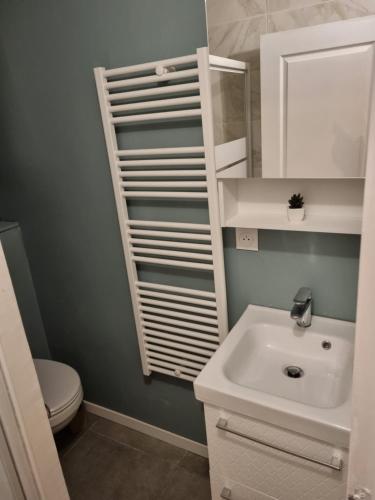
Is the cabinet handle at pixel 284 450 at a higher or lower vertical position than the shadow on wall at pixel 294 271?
lower

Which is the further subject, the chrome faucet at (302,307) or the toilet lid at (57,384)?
the toilet lid at (57,384)

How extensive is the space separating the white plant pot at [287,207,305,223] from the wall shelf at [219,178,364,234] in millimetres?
17

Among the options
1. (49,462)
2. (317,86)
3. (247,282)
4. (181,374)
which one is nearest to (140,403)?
(181,374)

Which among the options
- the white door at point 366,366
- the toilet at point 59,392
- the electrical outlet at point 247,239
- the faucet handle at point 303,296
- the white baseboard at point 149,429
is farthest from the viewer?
the white baseboard at point 149,429

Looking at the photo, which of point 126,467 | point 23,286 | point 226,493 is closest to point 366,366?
point 226,493

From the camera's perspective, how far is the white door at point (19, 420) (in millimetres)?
843

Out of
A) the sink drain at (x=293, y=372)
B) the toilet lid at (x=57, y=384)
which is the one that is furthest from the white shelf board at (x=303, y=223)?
the toilet lid at (x=57, y=384)

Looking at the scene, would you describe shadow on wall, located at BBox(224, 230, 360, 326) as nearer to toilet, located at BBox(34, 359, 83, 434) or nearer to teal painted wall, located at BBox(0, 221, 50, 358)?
toilet, located at BBox(34, 359, 83, 434)

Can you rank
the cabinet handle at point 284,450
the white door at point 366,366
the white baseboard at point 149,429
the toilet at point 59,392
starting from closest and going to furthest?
the white door at point 366,366
the cabinet handle at point 284,450
the toilet at point 59,392
the white baseboard at point 149,429

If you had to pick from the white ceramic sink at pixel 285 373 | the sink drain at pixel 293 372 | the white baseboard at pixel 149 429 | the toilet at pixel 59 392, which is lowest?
the white baseboard at pixel 149 429

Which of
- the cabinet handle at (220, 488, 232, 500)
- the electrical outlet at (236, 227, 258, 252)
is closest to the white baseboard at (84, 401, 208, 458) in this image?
the cabinet handle at (220, 488, 232, 500)

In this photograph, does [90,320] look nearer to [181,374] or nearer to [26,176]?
[181,374]

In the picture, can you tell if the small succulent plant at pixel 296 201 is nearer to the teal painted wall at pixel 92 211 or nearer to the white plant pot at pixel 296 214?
the white plant pot at pixel 296 214

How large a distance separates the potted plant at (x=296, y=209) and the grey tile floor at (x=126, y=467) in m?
A: 1.44
